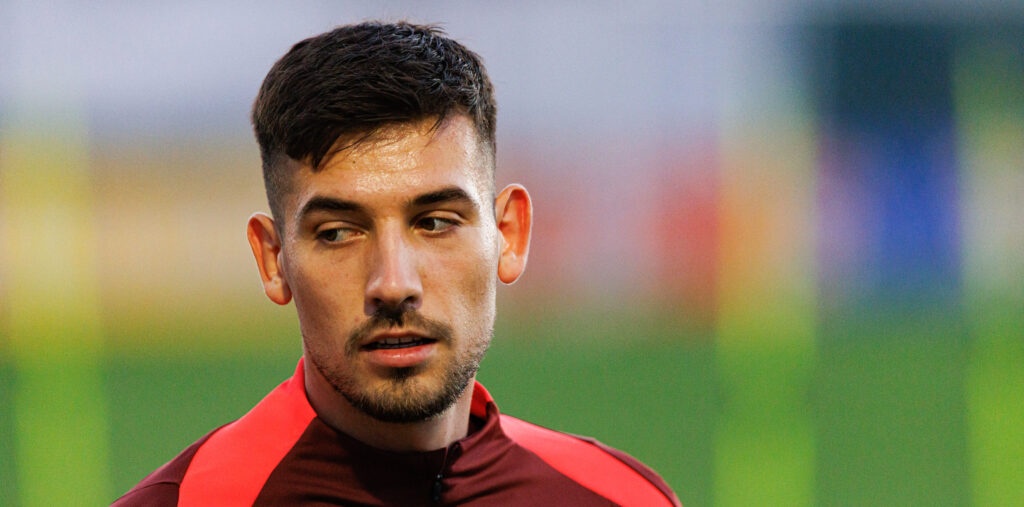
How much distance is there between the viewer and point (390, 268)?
4.39 ft

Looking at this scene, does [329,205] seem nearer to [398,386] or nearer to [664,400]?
[398,386]

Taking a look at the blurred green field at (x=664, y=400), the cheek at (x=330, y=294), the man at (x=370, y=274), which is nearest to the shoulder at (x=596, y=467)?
the man at (x=370, y=274)

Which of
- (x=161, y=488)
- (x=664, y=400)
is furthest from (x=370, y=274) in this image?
(x=664, y=400)

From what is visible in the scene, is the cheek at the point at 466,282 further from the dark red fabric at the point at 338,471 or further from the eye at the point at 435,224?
the dark red fabric at the point at 338,471

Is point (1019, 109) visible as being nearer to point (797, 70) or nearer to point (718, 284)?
point (797, 70)

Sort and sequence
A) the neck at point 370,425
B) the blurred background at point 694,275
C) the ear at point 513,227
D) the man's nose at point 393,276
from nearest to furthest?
the man's nose at point 393,276 < the neck at point 370,425 < the ear at point 513,227 < the blurred background at point 694,275

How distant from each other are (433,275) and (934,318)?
6.49m

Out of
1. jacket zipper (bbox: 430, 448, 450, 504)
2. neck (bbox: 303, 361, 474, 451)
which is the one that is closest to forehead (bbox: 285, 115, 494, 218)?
neck (bbox: 303, 361, 474, 451)

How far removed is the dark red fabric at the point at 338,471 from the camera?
142 centimetres

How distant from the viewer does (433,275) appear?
1.39m

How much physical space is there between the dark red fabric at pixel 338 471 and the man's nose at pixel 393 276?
229 mm

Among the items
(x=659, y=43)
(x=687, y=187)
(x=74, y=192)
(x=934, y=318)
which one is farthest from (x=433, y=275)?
(x=934, y=318)

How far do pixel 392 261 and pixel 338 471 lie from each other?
0.32 meters

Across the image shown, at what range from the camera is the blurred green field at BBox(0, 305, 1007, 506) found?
17.8ft
